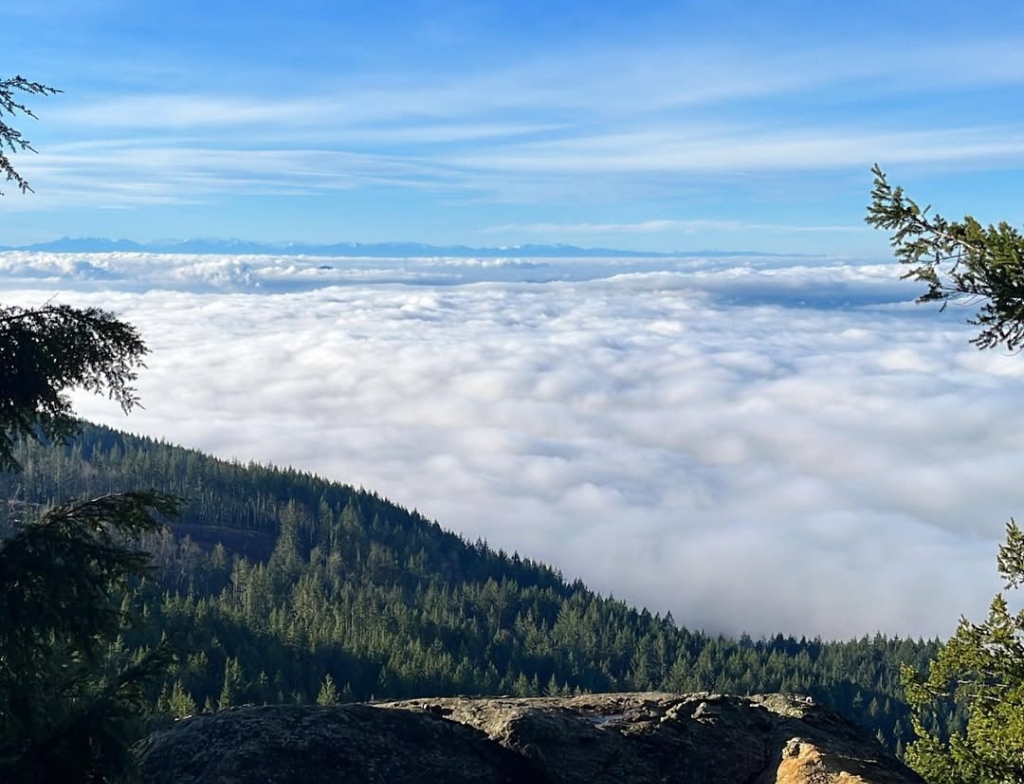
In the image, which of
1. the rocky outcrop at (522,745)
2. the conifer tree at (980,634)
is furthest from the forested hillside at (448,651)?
the conifer tree at (980,634)

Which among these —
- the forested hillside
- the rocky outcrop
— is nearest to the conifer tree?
the rocky outcrop

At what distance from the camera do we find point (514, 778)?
1706cm

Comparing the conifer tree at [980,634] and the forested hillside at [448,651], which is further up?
the conifer tree at [980,634]

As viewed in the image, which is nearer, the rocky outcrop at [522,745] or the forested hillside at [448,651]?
the rocky outcrop at [522,745]

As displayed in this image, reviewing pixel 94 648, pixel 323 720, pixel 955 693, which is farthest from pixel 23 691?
pixel 955 693

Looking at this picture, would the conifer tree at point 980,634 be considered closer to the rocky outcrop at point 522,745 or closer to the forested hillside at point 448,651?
the rocky outcrop at point 522,745

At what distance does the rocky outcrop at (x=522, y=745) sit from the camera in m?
16.1

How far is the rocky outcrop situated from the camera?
16078 mm

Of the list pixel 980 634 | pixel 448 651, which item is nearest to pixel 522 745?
pixel 980 634

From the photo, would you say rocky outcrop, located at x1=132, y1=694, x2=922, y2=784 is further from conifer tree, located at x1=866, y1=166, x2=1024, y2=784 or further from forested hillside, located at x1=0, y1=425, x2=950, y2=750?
forested hillside, located at x1=0, y1=425, x2=950, y2=750

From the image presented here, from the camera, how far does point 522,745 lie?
1775cm

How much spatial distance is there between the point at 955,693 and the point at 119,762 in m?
13.7

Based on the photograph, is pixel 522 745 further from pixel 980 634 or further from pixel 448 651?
pixel 448 651

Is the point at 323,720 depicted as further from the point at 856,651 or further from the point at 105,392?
the point at 856,651
